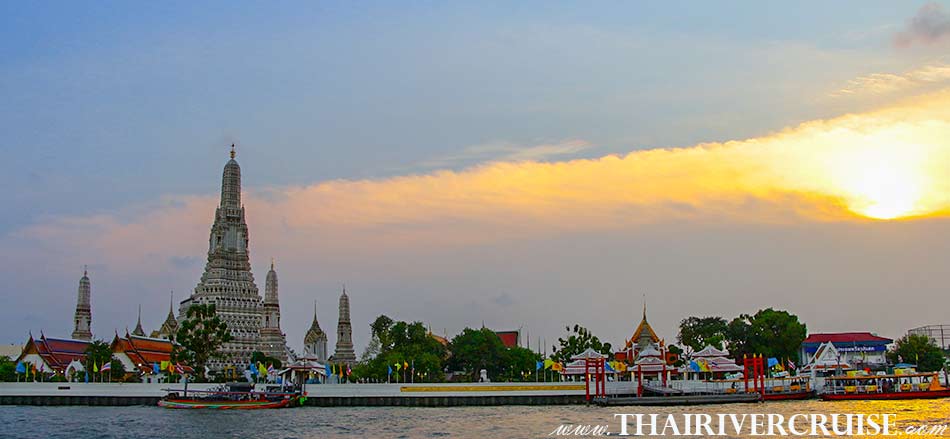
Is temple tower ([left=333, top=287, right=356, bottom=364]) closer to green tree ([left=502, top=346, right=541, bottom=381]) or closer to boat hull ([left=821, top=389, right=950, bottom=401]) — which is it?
green tree ([left=502, top=346, right=541, bottom=381])

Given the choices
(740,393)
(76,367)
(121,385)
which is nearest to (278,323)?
(76,367)

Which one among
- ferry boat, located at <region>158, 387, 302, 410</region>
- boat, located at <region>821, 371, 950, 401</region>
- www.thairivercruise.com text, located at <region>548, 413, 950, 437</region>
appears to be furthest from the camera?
boat, located at <region>821, 371, 950, 401</region>

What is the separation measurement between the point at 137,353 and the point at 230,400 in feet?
96.0

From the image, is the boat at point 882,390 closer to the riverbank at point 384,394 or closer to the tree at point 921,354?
the riverbank at point 384,394

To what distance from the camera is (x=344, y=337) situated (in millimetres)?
124125

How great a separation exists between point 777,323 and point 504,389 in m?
34.7

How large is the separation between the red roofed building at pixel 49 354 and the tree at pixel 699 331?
55137 millimetres

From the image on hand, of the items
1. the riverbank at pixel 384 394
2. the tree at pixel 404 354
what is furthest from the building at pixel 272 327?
the riverbank at pixel 384 394

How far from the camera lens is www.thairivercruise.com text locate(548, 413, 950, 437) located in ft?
143

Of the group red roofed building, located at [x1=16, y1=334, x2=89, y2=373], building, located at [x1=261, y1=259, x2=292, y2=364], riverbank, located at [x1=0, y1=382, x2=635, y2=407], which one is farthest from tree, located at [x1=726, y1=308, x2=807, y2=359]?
red roofed building, located at [x1=16, y1=334, x2=89, y2=373]

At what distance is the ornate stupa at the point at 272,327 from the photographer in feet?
361

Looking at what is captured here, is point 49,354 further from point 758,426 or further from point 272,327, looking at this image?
point 758,426

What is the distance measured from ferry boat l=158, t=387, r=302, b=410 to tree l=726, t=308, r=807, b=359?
4355 centimetres

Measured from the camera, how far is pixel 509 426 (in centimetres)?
4912
